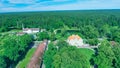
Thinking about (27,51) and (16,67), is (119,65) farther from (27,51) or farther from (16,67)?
(27,51)

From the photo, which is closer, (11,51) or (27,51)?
(11,51)

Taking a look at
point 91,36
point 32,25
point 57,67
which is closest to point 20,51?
point 57,67

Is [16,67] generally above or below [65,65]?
below

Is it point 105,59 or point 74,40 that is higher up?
A: point 105,59

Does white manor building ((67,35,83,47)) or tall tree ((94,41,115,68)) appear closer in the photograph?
tall tree ((94,41,115,68))

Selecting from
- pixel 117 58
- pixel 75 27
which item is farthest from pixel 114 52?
pixel 75 27

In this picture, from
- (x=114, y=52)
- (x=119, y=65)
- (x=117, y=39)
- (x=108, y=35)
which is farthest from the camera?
(x=108, y=35)

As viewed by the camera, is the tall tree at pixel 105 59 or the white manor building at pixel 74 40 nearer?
the tall tree at pixel 105 59

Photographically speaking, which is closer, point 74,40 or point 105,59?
point 105,59

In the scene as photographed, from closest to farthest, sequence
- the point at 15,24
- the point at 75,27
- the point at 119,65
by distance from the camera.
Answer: the point at 119,65, the point at 75,27, the point at 15,24
